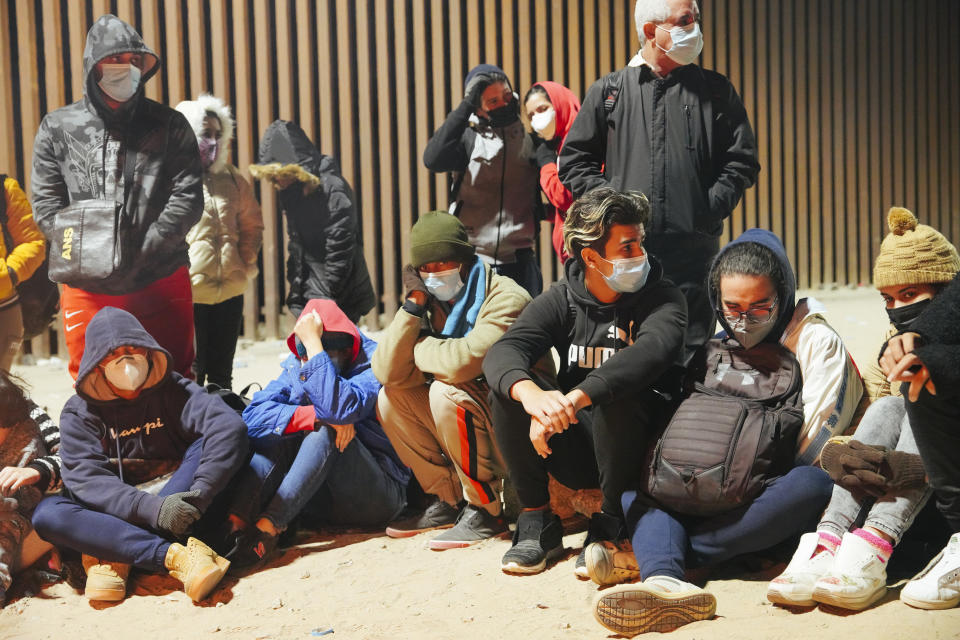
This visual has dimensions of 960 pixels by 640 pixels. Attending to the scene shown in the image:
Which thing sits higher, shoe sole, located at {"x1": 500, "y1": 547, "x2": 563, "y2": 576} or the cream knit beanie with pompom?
the cream knit beanie with pompom

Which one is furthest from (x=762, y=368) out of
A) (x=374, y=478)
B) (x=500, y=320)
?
(x=374, y=478)

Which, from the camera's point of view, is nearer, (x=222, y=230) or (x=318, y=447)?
(x=318, y=447)

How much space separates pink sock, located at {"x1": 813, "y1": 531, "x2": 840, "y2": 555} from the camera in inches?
99.1

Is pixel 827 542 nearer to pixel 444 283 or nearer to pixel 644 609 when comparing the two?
pixel 644 609

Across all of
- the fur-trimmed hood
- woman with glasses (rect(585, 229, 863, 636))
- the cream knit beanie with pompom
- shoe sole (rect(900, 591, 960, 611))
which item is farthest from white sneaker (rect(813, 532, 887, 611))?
the fur-trimmed hood

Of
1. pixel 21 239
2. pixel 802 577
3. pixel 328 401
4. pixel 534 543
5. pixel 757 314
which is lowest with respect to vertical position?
pixel 534 543

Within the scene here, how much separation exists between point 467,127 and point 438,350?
1.46m

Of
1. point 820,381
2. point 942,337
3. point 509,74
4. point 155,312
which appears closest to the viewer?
point 942,337

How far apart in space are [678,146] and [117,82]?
210 cm

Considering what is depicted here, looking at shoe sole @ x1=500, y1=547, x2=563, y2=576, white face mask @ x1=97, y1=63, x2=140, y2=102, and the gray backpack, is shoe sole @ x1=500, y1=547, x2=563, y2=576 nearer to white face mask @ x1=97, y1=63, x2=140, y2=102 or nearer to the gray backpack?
the gray backpack

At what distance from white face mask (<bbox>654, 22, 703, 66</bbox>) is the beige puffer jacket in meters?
2.25

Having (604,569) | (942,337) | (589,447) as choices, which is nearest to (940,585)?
(942,337)

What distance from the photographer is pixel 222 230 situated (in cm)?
480

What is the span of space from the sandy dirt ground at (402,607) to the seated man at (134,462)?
0.11 metres
